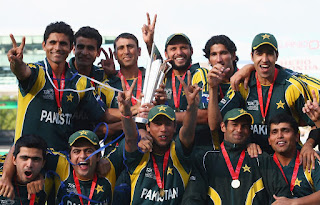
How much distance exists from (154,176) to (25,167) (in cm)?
153

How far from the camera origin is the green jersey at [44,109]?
19.4 ft

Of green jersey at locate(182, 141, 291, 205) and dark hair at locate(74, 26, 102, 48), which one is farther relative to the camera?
dark hair at locate(74, 26, 102, 48)

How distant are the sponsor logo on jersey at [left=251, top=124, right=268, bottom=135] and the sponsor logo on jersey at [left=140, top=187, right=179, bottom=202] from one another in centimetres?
142

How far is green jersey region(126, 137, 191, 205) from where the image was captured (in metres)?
5.57

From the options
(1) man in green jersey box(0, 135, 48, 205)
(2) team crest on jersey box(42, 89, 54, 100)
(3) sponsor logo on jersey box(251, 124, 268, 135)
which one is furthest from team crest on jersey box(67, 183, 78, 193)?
(3) sponsor logo on jersey box(251, 124, 268, 135)

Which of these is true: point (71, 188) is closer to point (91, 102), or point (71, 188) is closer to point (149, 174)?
point (149, 174)

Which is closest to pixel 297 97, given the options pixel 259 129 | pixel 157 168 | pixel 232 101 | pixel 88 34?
pixel 259 129

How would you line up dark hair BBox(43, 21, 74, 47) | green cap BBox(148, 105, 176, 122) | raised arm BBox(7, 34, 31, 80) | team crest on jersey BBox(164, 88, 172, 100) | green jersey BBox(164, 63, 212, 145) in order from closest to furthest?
raised arm BBox(7, 34, 31, 80) < green cap BBox(148, 105, 176, 122) < dark hair BBox(43, 21, 74, 47) < green jersey BBox(164, 63, 212, 145) < team crest on jersey BBox(164, 88, 172, 100)

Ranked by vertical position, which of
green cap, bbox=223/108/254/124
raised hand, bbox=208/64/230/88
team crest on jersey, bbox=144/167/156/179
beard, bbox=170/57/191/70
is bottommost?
team crest on jersey, bbox=144/167/156/179

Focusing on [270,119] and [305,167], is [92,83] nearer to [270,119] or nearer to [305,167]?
[270,119]

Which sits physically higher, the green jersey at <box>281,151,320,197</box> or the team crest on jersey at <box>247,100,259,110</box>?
the team crest on jersey at <box>247,100,259,110</box>

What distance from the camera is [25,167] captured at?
5363 mm

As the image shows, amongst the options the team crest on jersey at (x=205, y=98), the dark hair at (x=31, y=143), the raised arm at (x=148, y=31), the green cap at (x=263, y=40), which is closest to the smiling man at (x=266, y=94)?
the green cap at (x=263, y=40)

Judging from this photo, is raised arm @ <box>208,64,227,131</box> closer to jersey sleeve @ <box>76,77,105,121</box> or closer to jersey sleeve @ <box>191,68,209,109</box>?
jersey sleeve @ <box>191,68,209,109</box>
